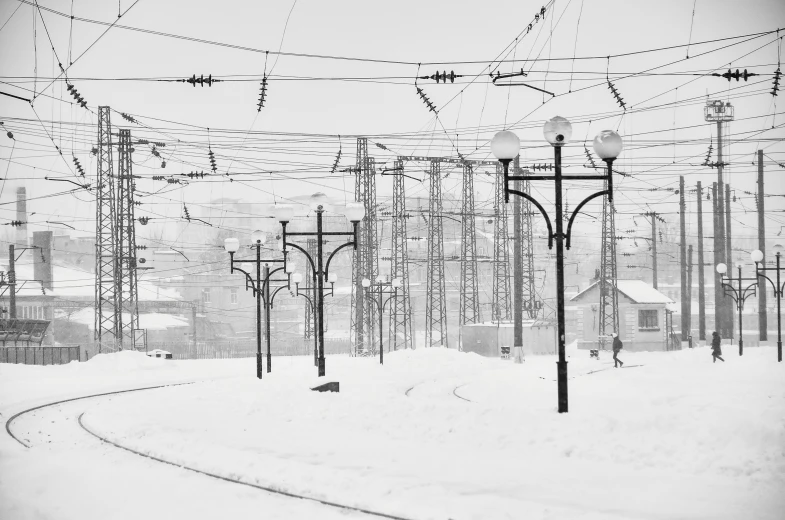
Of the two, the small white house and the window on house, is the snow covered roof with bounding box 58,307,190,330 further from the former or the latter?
the window on house

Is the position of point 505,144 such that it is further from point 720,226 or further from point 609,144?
point 720,226

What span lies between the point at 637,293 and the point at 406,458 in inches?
1886

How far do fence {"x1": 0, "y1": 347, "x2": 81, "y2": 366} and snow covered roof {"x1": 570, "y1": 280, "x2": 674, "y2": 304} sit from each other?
33.9 m

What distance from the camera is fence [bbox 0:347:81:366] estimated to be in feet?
121

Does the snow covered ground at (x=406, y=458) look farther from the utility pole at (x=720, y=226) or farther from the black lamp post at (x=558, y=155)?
the utility pole at (x=720, y=226)

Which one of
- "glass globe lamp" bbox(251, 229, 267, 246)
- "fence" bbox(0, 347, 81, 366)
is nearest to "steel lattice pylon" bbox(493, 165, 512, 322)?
"glass globe lamp" bbox(251, 229, 267, 246)

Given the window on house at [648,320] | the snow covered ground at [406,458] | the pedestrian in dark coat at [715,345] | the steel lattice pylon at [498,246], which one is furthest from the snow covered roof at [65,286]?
the snow covered ground at [406,458]

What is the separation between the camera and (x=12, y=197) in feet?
237

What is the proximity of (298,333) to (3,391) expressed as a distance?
6524 centimetres

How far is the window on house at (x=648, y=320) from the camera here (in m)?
54.2

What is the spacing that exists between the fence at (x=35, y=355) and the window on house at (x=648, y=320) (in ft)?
116

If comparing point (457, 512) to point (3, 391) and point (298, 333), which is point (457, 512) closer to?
point (3, 391)

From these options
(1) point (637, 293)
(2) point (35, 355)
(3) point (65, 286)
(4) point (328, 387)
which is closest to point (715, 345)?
(4) point (328, 387)

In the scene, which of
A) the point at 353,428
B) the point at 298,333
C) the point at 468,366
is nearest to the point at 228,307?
the point at 298,333
